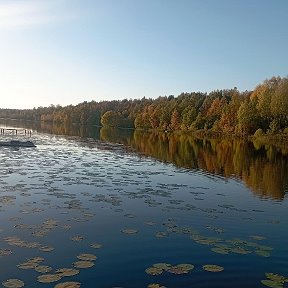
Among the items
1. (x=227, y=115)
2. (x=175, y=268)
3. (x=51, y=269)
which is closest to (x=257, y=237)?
(x=175, y=268)

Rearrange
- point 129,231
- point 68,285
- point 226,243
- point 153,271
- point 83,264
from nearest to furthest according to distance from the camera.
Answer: point 68,285
point 153,271
point 83,264
point 226,243
point 129,231

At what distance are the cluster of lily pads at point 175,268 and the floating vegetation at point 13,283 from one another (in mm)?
4176

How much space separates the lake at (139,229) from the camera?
1295cm

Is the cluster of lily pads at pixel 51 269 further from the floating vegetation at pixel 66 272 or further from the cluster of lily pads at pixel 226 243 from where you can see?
the cluster of lily pads at pixel 226 243

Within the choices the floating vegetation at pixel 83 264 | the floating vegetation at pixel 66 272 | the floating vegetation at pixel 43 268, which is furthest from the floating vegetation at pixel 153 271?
the floating vegetation at pixel 43 268

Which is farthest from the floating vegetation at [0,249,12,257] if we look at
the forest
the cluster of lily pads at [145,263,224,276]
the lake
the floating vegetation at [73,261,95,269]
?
the forest

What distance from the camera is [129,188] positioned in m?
27.9

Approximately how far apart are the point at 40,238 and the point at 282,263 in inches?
384

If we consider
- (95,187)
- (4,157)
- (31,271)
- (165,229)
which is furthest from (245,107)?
(31,271)

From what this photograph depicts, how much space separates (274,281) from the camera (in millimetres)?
12820

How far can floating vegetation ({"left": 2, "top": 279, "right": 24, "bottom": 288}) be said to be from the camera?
1152cm

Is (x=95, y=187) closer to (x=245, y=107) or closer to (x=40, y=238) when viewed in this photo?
(x=40, y=238)

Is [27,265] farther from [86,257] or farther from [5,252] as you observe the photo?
[86,257]

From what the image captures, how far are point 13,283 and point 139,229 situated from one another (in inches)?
295
